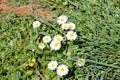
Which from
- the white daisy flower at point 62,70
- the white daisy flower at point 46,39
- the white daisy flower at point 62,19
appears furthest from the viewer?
the white daisy flower at point 62,19

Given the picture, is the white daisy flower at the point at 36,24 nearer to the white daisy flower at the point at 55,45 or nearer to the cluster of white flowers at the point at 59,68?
the white daisy flower at the point at 55,45

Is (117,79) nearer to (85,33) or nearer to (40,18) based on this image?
(85,33)

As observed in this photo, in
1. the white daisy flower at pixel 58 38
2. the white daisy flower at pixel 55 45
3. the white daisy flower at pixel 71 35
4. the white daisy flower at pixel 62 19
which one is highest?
the white daisy flower at pixel 62 19

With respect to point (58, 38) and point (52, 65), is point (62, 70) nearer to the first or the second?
point (52, 65)

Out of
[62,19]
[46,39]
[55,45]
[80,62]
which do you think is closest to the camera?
[80,62]

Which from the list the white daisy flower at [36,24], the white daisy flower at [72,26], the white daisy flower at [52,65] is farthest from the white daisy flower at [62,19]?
the white daisy flower at [52,65]

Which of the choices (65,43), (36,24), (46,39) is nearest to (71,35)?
(65,43)

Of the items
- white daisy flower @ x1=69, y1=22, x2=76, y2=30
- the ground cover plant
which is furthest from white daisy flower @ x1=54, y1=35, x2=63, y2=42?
white daisy flower @ x1=69, y1=22, x2=76, y2=30

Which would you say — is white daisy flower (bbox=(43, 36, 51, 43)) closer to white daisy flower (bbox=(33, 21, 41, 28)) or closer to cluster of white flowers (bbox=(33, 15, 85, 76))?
cluster of white flowers (bbox=(33, 15, 85, 76))
